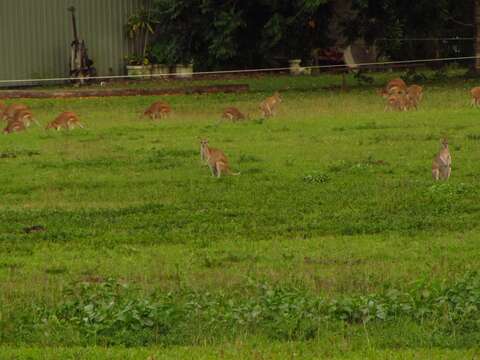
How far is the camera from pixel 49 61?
43.3 metres

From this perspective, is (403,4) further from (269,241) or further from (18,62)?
(269,241)

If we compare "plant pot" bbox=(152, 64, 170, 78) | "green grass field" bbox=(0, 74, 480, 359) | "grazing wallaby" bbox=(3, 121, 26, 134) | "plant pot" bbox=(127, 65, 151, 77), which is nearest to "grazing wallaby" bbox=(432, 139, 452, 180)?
"green grass field" bbox=(0, 74, 480, 359)

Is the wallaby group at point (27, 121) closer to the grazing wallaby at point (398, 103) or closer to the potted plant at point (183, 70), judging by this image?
the grazing wallaby at point (398, 103)

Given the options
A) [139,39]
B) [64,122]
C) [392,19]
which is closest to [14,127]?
[64,122]

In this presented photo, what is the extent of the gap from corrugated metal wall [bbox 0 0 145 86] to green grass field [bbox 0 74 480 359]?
16.1 metres

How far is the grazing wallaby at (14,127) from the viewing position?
24516mm

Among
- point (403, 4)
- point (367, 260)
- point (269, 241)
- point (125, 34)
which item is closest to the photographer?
point (367, 260)

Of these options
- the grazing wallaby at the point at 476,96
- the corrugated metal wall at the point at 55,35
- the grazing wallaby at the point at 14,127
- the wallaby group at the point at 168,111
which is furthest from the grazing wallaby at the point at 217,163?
the corrugated metal wall at the point at 55,35

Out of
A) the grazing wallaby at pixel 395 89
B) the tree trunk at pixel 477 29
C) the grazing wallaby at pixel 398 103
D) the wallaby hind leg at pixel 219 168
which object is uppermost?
the tree trunk at pixel 477 29

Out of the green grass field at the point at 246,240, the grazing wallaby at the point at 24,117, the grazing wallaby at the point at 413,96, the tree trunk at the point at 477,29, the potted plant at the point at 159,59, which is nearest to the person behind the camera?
the green grass field at the point at 246,240

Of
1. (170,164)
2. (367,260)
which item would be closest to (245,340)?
(367,260)

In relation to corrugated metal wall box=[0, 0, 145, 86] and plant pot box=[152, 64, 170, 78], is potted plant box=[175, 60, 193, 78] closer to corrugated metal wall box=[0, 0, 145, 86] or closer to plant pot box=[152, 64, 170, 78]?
plant pot box=[152, 64, 170, 78]

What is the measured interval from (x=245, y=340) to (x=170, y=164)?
10.2m

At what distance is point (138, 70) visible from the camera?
4419 cm
